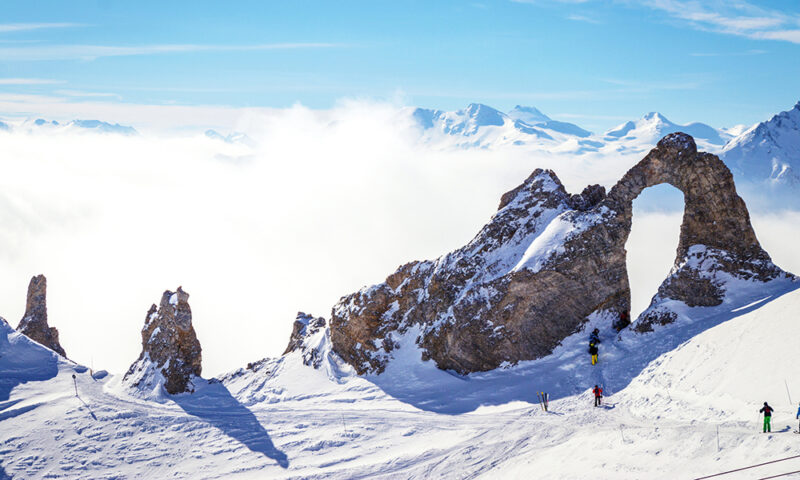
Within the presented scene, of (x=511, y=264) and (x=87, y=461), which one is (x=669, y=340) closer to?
(x=511, y=264)

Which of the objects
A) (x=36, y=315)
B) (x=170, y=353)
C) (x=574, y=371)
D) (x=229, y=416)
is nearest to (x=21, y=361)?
(x=36, y=315)

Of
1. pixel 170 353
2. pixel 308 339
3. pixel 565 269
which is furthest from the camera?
pixel 308 339

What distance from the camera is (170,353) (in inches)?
2312

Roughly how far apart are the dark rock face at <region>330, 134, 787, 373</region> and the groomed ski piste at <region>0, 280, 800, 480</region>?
1.66 metres

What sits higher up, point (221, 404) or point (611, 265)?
point (611, 265)

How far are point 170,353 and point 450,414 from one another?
3072 cm

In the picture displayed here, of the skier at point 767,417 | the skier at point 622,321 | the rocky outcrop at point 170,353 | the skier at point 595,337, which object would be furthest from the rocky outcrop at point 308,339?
the skier at point 767,417

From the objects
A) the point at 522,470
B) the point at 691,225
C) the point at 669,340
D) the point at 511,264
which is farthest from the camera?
the point at 511,264

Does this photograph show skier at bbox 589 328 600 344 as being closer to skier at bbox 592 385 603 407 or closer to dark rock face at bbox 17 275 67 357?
skier at bbox 592 385 603 407

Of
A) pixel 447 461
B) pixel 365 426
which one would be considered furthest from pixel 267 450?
pixel 447 461

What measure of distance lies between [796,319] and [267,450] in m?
38.8

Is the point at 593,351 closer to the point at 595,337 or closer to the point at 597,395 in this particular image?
the point at 595,337

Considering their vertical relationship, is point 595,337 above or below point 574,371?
above

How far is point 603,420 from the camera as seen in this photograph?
1468 inches
